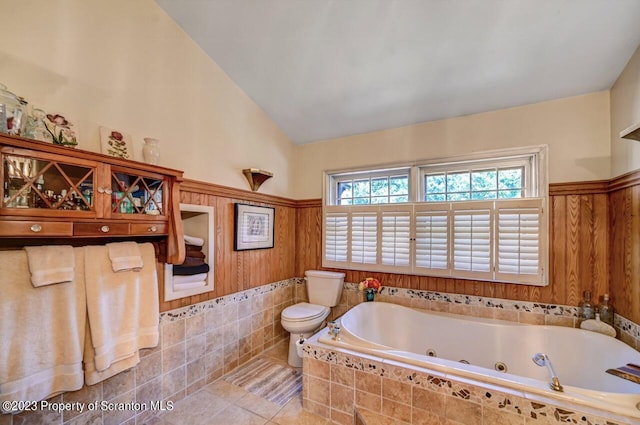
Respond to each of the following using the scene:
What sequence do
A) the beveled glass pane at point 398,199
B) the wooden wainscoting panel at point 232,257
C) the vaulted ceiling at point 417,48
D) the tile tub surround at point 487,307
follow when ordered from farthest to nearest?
the beveled glass pane at point 398,199, the wooden wainscoting panel at point 232,257, the tile tub surround at point 487,307, the vaulted ceiling at point 417,48

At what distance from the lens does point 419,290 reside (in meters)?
2.65

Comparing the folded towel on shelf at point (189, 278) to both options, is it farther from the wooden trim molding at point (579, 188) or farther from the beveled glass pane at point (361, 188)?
the wooden trim molding at point (579, 188)

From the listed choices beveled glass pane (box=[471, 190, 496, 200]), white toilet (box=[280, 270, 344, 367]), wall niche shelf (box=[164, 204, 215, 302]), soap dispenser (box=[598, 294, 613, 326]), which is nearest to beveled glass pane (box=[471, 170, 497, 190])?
beveled glass pane (box=[471, 190, 496, 200])

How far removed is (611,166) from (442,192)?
3.98ft

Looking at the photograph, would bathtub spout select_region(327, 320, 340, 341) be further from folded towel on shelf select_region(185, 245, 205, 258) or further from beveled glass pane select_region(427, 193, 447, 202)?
beveled glass pane select_region(427, 193, 447, 202)

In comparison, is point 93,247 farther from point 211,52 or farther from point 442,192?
point 442,192

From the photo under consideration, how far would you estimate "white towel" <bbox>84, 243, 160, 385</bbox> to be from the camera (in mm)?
1444

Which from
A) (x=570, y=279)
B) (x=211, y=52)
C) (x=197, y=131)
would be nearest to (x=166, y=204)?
(x=197, y=131)

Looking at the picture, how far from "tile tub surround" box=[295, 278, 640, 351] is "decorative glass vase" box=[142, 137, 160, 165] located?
2245mm

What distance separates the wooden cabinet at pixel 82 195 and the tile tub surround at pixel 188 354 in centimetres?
66

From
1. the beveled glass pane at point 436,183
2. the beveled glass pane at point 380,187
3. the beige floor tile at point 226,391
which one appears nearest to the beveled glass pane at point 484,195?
the beveled glass pane at point 436,183

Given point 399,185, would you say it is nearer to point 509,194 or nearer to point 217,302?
point 509,194

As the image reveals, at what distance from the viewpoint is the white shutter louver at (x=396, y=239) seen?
2699 mm

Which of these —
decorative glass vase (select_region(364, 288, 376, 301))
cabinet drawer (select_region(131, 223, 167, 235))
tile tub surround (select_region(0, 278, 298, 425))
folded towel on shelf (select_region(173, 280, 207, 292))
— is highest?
cabinet drawer (select_region(131, 223, 167, 235))
